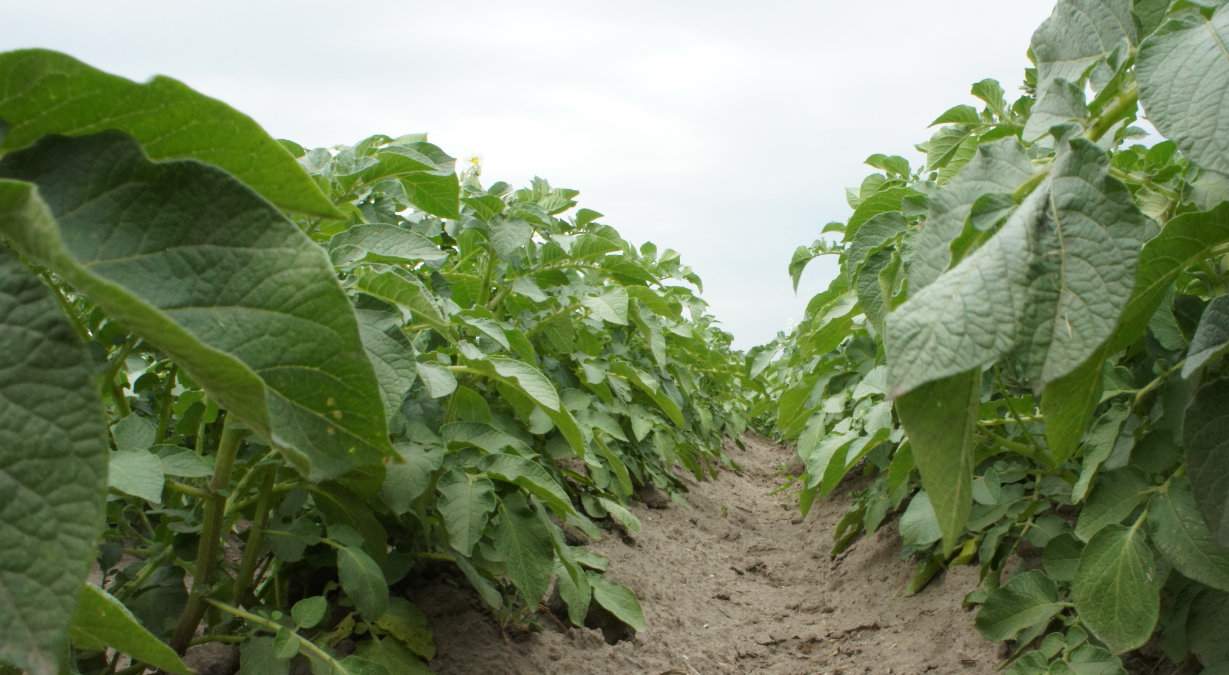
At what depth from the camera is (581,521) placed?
2.24 metres

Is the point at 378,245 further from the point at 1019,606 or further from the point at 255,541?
the point at 1019,606

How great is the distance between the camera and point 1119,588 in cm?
143

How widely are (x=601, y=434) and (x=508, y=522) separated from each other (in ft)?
3.95

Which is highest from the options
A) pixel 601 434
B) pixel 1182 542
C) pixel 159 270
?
pixel 159 270

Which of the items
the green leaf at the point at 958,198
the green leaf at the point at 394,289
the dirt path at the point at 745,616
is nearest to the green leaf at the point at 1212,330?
the green leaf at the point at 958,198

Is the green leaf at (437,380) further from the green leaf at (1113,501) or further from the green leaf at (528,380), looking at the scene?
the green leaf at (1113,501)

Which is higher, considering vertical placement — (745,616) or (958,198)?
(958,198)

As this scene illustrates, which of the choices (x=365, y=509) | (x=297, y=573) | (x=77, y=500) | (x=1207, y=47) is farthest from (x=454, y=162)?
(x=77, y=500)

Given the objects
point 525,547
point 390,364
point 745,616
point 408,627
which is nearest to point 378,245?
point 390,364

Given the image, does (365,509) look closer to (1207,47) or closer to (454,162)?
(454,162)

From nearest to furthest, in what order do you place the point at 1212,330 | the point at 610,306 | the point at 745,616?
1. the point at 1212,330
2. the point at 610,306
3. the point at 745,616

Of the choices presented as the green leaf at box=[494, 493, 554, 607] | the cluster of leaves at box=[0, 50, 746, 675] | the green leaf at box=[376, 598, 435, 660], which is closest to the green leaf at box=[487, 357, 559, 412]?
the cluster of leaves at box=[0, 50, 746, 675]

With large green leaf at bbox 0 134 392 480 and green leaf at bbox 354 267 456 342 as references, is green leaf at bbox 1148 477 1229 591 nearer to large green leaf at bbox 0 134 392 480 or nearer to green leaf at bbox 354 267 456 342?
green leaf at bbox 354 267 456 342

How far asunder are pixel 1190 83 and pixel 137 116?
2.68ft
